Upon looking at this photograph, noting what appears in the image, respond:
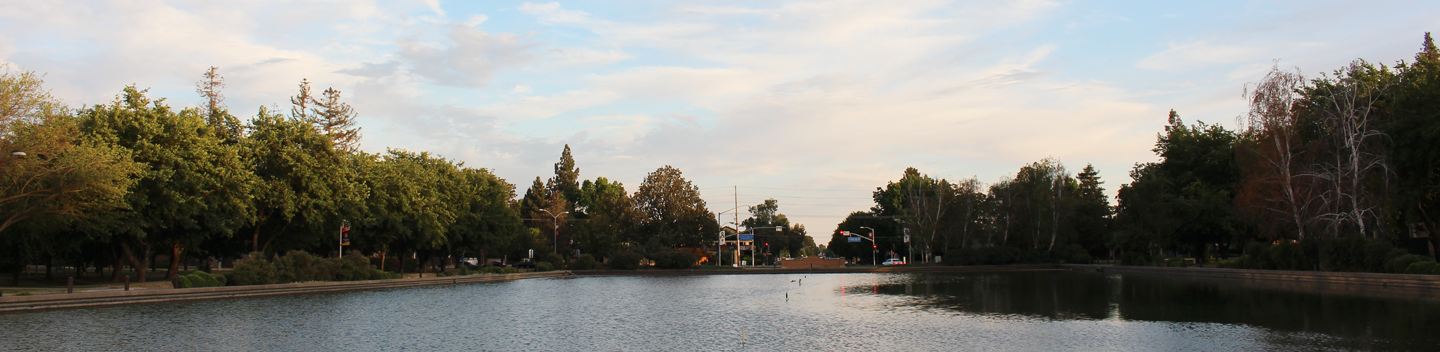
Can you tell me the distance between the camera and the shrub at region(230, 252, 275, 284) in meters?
37.9

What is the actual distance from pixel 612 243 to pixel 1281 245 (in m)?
61.4

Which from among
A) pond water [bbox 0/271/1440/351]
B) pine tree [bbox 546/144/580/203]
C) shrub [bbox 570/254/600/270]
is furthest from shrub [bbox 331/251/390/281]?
pine tree [bbox 546/144/580/203]

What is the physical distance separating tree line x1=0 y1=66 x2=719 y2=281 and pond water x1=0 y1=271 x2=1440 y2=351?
974 cm

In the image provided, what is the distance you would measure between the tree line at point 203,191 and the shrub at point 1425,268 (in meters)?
48.3

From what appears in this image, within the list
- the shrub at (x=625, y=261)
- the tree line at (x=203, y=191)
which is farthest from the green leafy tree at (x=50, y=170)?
the shrub at (x=625, y=261)

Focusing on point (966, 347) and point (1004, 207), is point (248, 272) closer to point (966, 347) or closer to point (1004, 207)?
point (966, 347)

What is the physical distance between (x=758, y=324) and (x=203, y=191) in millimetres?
30004

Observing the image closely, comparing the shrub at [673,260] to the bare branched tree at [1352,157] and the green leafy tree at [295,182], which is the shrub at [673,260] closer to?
the green leafy tree at [295,182]

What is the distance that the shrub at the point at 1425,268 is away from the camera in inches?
1334

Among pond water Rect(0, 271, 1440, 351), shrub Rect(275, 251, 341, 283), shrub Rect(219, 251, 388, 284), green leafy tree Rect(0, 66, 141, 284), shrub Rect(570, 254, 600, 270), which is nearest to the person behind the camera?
pond water Rect(0, 271, 1440, 351)

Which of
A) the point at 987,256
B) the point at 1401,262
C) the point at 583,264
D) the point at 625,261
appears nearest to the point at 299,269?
the point at 583,264

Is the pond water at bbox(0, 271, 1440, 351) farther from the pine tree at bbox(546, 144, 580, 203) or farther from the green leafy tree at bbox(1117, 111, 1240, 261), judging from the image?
the pine tree at bbox(546, 144, 580, 203)

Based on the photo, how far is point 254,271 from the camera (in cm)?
3866

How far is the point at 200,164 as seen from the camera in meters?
39.3
